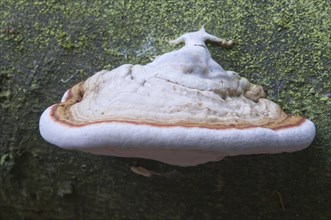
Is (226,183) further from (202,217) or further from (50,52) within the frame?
(50,52)

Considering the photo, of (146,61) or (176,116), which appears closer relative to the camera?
(176,116)

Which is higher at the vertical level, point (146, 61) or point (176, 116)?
point (146, 61)

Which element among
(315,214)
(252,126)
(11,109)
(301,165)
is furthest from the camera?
(11,109)

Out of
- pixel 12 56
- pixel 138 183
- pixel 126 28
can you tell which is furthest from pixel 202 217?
pixel 12 56

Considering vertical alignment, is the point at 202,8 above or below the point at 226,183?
above

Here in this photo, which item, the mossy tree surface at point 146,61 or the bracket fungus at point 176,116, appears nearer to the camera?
the bracket fungus at point 176,116
